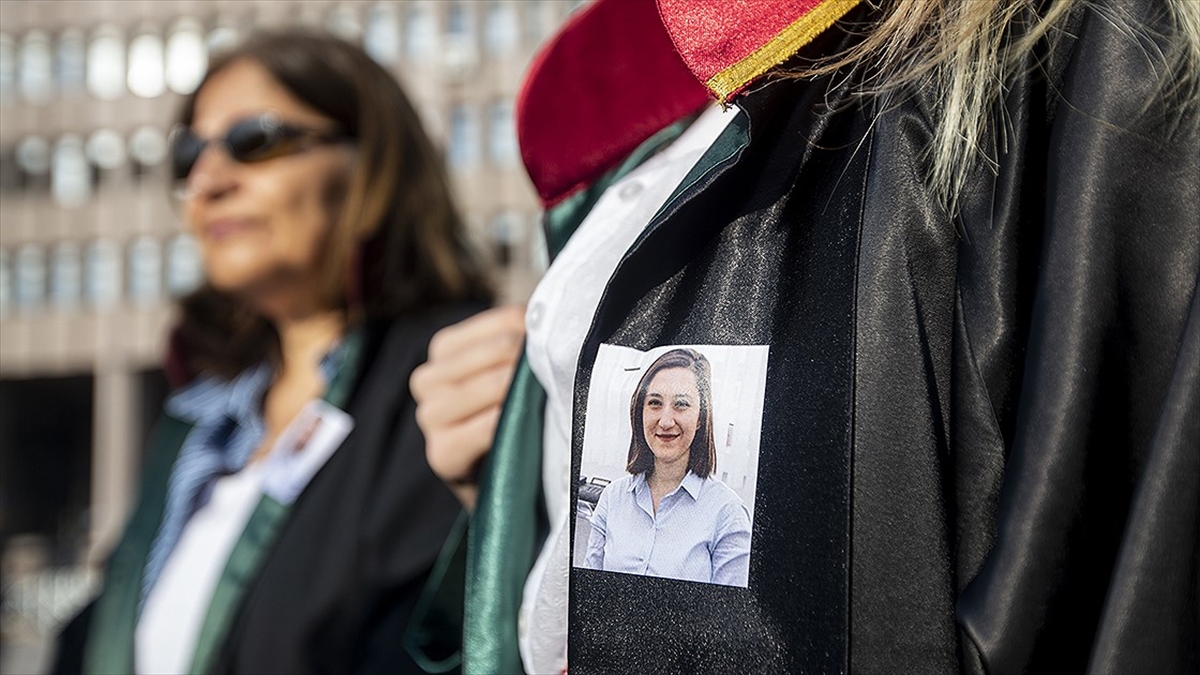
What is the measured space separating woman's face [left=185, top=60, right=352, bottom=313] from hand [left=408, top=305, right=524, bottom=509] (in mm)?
983

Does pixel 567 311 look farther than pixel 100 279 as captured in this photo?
No

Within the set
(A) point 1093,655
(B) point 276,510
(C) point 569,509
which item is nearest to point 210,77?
(B) point 276,510

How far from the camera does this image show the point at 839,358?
948 mm

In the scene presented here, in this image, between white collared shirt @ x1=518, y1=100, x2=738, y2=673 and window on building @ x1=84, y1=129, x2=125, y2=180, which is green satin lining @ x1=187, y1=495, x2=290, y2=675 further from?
window on building @ x1=84, y1=129, x2=125, y2=180

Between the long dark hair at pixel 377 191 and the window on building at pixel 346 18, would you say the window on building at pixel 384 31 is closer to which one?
the window on building at pixel 346 18

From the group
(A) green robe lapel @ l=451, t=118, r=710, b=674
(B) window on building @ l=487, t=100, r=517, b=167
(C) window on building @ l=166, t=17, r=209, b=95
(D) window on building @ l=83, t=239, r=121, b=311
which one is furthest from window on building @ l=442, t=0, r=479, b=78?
(A) green robe lapel @ l=451, t=118, r=710, b=674

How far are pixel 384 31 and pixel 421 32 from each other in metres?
1.08

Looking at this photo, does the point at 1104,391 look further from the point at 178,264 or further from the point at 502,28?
the point at 178,264

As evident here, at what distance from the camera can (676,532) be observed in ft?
3.32

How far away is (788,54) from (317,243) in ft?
5.84

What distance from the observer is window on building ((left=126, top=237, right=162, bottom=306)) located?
3341 centimetres

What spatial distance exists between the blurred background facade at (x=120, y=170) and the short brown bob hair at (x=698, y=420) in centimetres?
3077

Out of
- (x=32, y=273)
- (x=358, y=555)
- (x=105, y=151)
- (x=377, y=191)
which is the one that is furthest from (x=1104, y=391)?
(x=32, y=273)

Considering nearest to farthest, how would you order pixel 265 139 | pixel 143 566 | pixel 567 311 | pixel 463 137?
1. pixel 567 311
2. pixel 143 566
3. pixel 265 139
4. pixel 463 137
